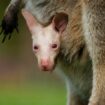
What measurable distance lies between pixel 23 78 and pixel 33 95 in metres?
3.08

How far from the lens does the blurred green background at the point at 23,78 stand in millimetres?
13102

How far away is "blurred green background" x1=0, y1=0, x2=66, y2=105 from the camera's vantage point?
13.1m

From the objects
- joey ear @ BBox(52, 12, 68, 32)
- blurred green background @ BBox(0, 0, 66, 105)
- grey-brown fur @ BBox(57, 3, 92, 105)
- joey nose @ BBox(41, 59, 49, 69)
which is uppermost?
joey ear @ BBox(52, 12, 68, 32)

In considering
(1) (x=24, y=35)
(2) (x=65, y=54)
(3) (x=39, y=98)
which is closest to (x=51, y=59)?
(2) (x=65, y=54)

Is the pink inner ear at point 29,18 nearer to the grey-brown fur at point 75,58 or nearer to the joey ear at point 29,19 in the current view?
the joey ear at point 29,19

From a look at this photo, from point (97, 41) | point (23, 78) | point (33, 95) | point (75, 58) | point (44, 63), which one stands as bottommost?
point (23, 78)

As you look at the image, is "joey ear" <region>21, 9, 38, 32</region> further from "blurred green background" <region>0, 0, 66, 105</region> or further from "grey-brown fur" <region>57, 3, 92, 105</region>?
"blurred green background" <region>0, 0, 66, 105</region>

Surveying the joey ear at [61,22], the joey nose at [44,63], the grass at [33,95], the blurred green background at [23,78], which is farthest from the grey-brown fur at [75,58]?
the blurred green background at [23,78]

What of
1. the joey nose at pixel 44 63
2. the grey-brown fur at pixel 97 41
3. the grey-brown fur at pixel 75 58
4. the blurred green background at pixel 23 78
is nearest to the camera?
the grey-brown fur at pixel 97 41

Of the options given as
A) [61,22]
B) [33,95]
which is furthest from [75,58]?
[33,95]

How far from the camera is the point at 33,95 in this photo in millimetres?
14188

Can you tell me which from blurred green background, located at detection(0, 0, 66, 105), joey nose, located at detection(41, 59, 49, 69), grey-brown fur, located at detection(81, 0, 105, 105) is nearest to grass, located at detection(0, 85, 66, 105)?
blurred green background, located at detection(0, 0, 66, 105)

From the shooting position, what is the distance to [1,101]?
12.2m

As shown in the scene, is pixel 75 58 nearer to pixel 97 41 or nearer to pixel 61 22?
pixel 61 22
